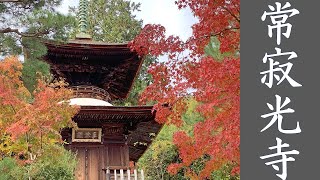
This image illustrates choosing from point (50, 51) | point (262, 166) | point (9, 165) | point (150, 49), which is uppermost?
point (50, 51)

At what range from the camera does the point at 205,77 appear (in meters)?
7.62

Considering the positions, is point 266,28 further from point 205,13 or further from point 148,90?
point 148,90

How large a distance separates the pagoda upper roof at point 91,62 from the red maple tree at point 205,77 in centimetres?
372

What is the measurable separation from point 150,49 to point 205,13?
60.4 inches

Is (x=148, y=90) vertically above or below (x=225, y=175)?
above

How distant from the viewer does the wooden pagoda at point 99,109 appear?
12797 mm

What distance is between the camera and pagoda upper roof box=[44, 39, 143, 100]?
541 inches

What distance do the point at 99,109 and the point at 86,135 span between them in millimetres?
1183

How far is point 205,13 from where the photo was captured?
331 inches

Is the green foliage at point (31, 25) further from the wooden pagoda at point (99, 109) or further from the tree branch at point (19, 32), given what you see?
the wooden pagoda at point (99, 109)

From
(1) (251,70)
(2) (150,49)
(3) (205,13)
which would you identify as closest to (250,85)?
(1) (251,70)

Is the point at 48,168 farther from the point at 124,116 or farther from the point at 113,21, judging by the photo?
the point at 113,21

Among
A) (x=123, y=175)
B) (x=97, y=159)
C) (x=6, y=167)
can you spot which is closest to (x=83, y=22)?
(x=97, y=159)

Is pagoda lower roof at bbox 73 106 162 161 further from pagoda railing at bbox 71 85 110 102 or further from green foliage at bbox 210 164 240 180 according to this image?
green foliage at bbox 210 164 240 180
